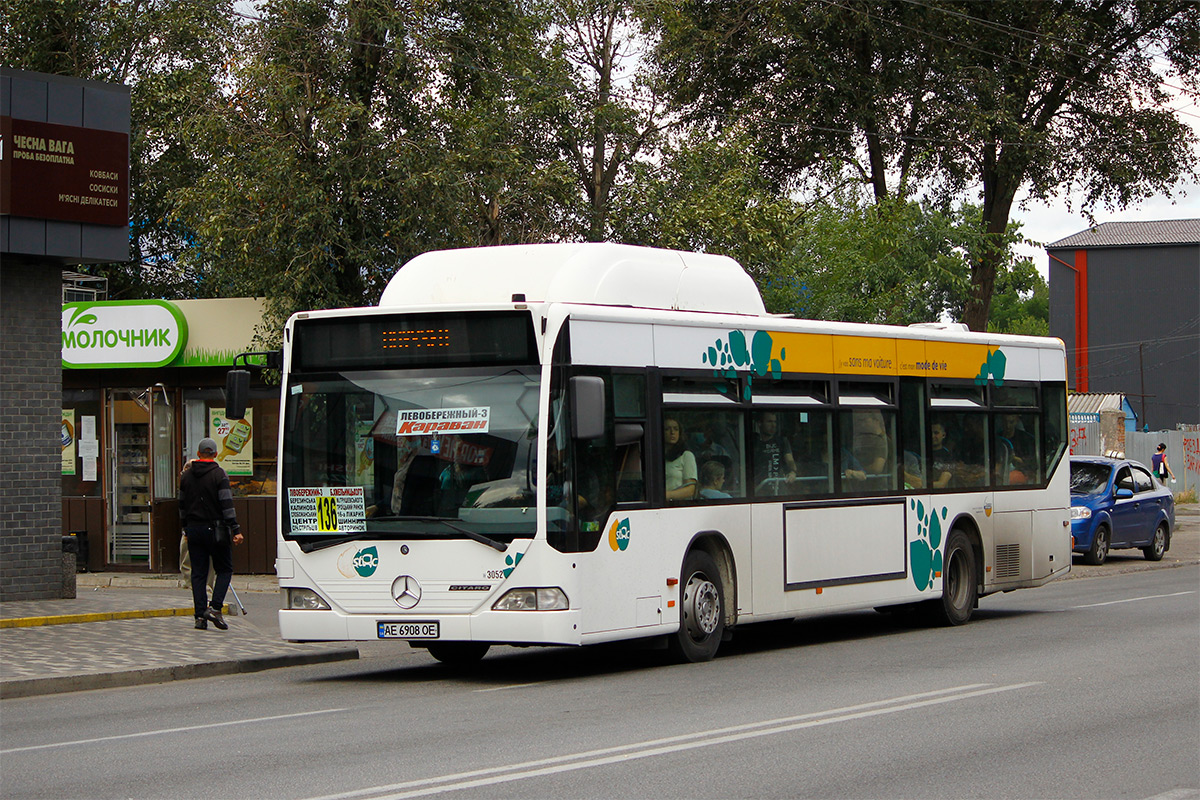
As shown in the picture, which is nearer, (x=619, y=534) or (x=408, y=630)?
(x=408, y=630)

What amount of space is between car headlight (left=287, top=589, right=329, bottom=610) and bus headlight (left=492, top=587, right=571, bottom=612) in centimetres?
161

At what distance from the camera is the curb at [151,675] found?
Answer: 11680 mm

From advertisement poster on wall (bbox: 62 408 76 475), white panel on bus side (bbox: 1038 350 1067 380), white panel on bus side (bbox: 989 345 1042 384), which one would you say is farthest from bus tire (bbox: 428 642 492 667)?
advertisement poster on wall (bbox: 62 408 76 475)

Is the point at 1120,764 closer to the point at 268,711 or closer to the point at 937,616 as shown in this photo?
the point at 268,711

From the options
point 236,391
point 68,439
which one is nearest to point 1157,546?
point 68,439

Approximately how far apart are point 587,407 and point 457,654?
320 centimetres

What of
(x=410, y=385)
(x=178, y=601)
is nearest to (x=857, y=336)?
(x=410, y=385)

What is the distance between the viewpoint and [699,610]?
40.7ft

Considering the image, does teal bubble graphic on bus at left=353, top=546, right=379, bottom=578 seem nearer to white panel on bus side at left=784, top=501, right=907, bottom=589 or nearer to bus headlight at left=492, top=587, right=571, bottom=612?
bus headlight at left=492, top=587, right=571, bottom=612

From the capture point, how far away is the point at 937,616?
1570 cm

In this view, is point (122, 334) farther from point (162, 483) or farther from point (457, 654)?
point (457, 654)

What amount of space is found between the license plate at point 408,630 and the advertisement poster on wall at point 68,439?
1338cm

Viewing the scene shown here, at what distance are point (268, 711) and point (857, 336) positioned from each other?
6923 millimetres

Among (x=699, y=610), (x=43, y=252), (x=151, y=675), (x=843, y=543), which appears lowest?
(x=151, y=675)
